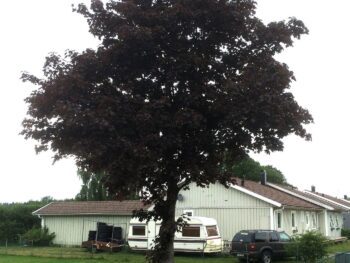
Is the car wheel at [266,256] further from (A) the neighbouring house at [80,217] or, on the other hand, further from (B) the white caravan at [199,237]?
(A) the neighbouring house at [80,217]

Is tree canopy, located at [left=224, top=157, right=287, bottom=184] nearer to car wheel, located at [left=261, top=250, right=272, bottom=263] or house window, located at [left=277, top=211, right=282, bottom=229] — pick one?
house window, located at [left=277, top=211, right=282, bottom=229]

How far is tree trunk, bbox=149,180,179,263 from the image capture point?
45.3 feet

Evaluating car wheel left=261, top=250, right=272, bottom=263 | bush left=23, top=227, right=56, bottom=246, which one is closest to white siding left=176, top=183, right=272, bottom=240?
car wheel left=261, top=250, right=272, bottom=263

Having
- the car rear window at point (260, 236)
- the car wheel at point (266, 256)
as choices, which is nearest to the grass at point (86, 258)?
the car wheel at point (266, 256)

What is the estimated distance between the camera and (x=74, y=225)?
40469mm

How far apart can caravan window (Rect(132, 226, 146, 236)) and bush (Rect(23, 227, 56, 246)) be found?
33.6 ft

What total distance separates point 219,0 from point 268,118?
3433mm

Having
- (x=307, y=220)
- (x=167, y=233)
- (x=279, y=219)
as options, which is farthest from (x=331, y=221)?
(x=167, y=233)

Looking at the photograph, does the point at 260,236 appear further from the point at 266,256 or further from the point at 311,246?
the point at 311,246

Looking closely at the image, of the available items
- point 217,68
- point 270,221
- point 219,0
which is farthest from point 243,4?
point 270,221

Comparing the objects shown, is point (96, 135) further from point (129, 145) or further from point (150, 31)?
point (150, 31)

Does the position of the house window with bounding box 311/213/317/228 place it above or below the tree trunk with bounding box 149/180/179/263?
above

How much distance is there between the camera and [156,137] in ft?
40.6

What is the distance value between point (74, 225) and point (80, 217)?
81cm
